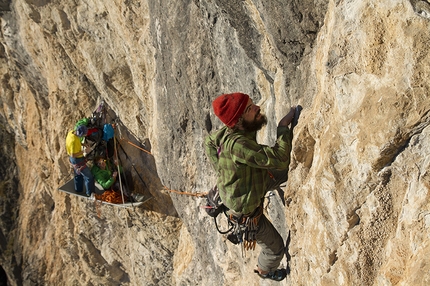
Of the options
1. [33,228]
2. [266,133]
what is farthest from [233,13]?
[33,228]

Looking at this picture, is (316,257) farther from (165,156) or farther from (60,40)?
(60,40)

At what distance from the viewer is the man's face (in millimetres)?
3067

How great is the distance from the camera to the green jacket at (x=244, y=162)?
120 inches

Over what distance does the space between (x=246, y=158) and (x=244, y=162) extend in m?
0.05

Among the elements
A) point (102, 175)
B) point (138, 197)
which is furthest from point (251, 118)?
point (102, 175)

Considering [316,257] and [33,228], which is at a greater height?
[316,257]

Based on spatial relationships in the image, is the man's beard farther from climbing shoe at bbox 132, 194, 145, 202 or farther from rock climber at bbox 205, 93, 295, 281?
climbing shoe at bbox 132, 194, 145, 202

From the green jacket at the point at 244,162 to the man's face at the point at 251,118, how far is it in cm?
6

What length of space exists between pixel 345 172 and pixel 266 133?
49.7 inches

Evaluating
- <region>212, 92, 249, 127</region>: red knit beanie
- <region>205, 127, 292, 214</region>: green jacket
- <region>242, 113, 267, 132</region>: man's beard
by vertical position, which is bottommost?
<region>205, 127, 292, 214</region>: green jacket

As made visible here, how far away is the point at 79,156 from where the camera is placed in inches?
267

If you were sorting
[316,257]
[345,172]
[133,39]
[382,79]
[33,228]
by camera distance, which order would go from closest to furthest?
[382,79], [345,172], [316,257], [133,39], [33,228]

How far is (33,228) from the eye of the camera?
1084cm

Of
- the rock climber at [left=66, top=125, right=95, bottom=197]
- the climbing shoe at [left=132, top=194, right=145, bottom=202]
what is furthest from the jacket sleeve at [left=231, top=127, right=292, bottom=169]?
the climbing shoe at [left=132, top=194, right=145, bottom=202]
